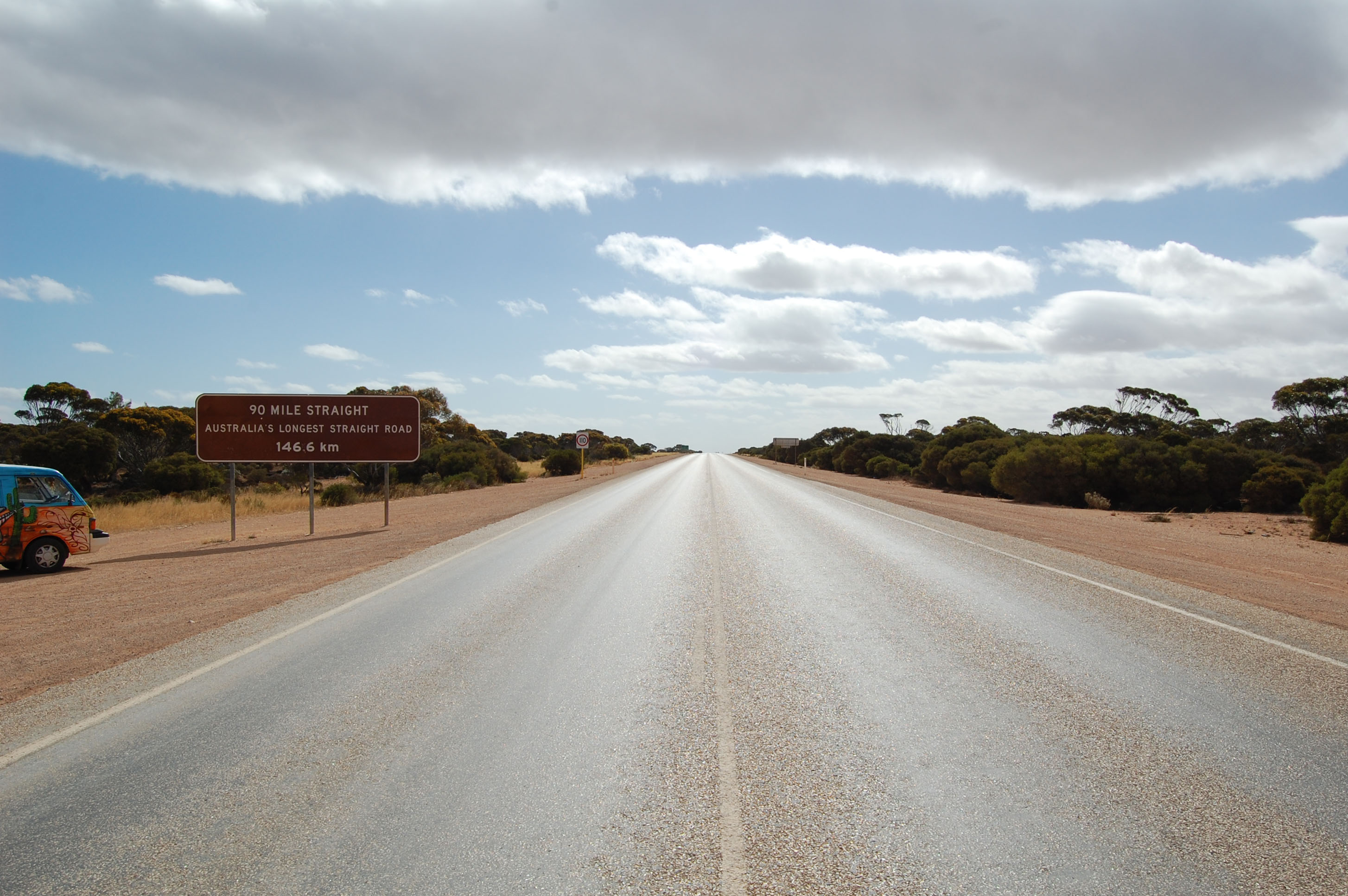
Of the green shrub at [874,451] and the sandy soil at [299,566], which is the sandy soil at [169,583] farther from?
the green shrub at [874,451]

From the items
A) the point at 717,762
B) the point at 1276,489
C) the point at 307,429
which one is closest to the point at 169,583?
the point at 307,429

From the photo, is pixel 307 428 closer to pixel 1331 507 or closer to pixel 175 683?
pixel 175 683

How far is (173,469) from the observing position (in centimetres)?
3612

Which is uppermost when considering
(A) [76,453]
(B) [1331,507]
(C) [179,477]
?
(A) [76,453]

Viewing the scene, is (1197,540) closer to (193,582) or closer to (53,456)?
(193,582)

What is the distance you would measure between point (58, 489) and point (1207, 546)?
2328 centimetres

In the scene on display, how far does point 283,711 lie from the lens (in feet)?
18.9

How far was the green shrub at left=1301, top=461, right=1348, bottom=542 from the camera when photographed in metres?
20.6

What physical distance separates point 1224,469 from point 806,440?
131 m

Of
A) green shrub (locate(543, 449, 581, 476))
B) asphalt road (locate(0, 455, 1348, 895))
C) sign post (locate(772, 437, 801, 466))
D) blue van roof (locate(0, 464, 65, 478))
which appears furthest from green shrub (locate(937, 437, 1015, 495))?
sign post (locate(772, 437, 801, 466))

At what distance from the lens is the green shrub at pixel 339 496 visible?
1345 inches

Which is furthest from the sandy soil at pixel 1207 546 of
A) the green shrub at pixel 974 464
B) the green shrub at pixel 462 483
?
the green shrub at pixel 462 483

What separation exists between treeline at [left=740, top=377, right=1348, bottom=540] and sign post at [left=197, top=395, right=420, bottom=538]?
79.0 ft

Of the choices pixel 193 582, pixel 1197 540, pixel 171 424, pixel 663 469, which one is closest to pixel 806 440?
pixel 663 469
